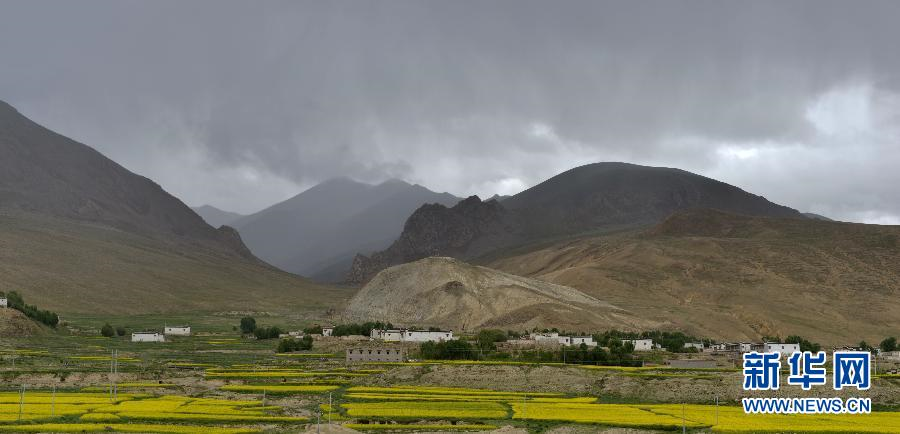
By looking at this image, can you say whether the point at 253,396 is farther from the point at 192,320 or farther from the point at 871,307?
the point at 871,307

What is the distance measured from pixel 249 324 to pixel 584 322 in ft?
196

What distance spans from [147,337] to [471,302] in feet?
214

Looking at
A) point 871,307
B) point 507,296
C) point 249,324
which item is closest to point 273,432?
point 249,324

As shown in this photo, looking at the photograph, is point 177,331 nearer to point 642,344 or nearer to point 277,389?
point 642,344

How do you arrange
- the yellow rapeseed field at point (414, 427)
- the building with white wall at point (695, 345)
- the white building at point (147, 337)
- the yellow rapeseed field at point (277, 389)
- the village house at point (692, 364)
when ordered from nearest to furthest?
the yellow rapeseed field at point (414, 427) < the yellow rapeseed field at point (277, 389) < the village house at point (692, 364) < the building with white wall at point (695, 345) < the white building at point (147, 337)

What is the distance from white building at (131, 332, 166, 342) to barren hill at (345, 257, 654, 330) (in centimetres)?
5197

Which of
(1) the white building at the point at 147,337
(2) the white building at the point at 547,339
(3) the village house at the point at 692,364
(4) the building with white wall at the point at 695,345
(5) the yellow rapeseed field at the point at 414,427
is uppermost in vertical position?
(2) the white building at the point at 547,339

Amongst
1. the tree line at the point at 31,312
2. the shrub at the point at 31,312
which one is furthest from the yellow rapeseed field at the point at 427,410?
the shrub at the point at 31,312

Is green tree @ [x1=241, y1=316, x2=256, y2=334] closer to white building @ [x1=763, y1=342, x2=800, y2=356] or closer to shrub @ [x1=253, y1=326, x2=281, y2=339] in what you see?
shrub @ [x1=253, y1=326, x2=281, y2=339]

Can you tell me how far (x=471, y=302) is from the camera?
6565 inches

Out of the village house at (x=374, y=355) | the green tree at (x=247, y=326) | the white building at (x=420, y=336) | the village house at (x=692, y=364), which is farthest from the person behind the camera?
the green tree at (x=247, y=326)

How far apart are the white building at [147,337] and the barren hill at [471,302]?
171 ft

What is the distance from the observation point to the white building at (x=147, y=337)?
123500 mm

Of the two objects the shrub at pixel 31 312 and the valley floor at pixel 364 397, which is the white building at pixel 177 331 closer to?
the shrub at pixel 31 312
